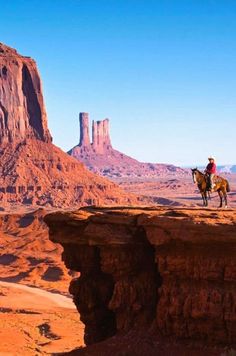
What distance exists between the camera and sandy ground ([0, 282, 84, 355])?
36.2 metres

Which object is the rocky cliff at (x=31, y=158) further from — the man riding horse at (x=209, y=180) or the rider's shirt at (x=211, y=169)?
the rider's shirt at (x=211, y=169)

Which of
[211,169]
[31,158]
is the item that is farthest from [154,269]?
[31,158]

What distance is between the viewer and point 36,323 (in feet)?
144

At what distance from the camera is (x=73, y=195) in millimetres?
128625

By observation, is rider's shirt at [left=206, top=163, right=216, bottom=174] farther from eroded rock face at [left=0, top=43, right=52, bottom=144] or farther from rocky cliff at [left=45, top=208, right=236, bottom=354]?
eroded rock face at [left=0, top=43, right=52, bottom=144]

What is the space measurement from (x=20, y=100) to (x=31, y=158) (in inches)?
650

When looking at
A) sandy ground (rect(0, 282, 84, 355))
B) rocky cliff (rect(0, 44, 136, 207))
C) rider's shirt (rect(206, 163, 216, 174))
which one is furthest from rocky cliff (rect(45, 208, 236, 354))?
rocky cliff (rect(0, 44, 136, 207))

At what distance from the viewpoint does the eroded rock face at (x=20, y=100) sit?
139375mm

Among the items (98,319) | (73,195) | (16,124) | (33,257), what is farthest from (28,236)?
(98,319)

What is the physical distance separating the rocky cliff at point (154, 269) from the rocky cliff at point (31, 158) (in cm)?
9789

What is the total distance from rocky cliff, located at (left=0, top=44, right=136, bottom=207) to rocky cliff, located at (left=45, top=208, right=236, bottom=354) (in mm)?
97893

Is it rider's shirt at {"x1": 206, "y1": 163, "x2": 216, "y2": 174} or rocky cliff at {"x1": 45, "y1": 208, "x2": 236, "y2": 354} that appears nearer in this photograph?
rocky cliff at {"x1": 45, "y1": 208, "x2": 236, "y2": 354}

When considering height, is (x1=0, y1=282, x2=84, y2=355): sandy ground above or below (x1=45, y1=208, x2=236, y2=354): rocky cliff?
below

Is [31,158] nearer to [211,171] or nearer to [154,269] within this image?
[211,171]
